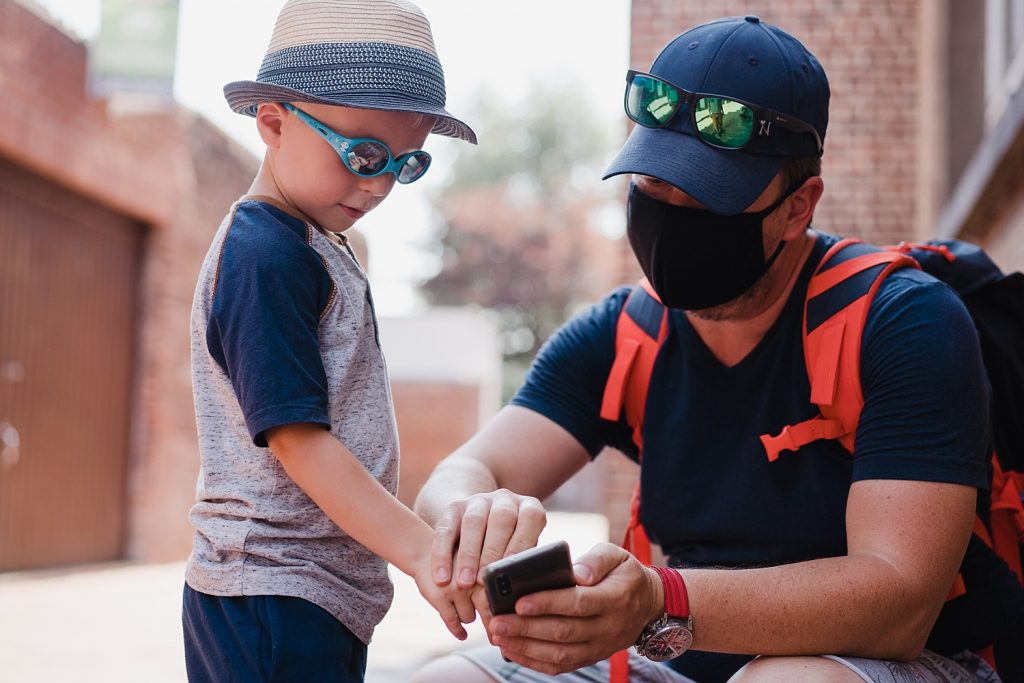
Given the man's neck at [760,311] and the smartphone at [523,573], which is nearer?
the smartphone at [523,573]

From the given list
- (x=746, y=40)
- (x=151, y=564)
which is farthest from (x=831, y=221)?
(x=151, y=564)

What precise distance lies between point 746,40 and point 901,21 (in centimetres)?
590

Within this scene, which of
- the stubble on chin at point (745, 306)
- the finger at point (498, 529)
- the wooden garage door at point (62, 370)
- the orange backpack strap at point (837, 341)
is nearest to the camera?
the finger at point (498, 529)

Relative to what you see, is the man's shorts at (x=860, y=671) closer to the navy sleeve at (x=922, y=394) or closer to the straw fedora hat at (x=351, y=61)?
the navy sleeve at (x=922, y=394)

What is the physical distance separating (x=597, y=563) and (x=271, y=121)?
99 cm

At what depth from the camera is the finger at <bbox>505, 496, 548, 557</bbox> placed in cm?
185

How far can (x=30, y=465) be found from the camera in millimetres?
9141

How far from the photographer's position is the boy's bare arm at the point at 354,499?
5.79 ft

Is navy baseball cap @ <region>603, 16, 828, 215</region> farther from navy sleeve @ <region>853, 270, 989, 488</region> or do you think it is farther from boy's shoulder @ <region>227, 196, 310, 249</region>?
boy's shoulder @ <region>227, 196, 310, 249</region>

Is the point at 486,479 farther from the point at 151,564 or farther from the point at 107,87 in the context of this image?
the point at 151,564

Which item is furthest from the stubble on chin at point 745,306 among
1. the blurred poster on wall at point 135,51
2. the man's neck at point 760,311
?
the blurred poster on wall at point 135,51

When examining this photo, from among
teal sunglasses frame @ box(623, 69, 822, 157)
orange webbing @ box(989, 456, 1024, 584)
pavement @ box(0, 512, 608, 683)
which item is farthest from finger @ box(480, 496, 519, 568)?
pavement @ box(0, 512, 608, 683)

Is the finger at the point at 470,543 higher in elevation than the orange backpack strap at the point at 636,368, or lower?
lower

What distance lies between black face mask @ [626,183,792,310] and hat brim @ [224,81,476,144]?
1.84 feet
